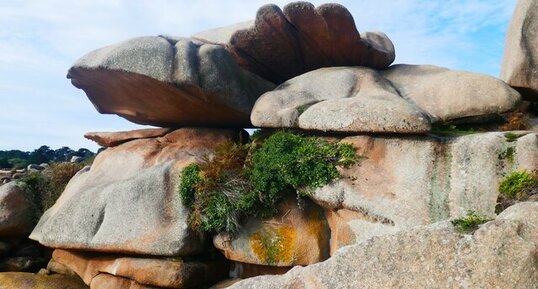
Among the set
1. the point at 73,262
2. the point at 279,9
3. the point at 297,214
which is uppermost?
the point at 279,9

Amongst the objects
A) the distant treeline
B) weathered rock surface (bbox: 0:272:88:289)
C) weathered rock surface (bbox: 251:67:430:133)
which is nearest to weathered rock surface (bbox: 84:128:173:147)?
weathered rock surface (bbox: 0:272:88:289)

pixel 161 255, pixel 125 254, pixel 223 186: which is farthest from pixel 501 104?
pixel 125 254

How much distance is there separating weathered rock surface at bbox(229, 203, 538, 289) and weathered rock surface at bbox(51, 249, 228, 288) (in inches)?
221

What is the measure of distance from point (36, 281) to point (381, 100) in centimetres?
1041

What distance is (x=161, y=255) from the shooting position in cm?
1138

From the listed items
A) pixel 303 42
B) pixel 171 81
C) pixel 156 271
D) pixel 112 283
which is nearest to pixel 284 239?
pixel 156 271

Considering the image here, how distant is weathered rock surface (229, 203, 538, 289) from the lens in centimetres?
510

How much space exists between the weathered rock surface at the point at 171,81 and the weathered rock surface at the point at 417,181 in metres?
4.32

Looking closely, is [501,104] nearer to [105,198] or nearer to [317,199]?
[317,199]

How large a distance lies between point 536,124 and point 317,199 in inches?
209

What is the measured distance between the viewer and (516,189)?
8227 mm

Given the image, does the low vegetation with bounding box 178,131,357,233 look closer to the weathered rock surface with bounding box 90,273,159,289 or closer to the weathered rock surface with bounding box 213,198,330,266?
the weathered rock surface with bounding box 213,198,330,266

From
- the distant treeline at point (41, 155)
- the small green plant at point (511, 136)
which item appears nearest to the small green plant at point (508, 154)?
the small green plant at point (511, 136)

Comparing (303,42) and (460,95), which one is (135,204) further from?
(460,95)
